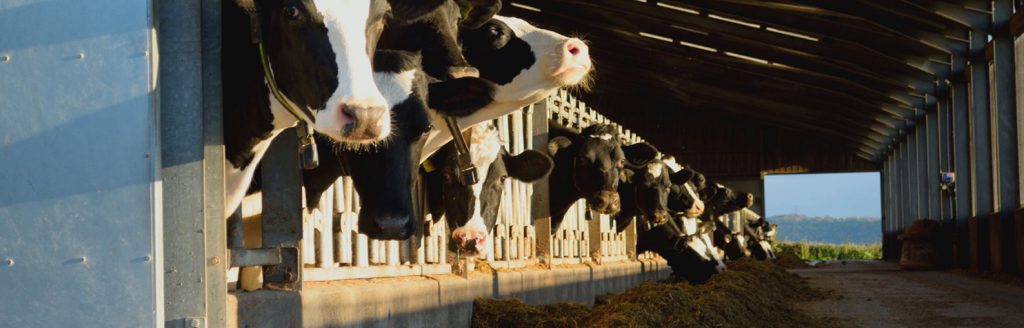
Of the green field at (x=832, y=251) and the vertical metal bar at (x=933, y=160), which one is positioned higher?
the vertical metal bar at (x=933, y=160)

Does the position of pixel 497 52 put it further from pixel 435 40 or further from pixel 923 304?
pixel 923 304

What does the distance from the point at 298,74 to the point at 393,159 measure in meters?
1.05

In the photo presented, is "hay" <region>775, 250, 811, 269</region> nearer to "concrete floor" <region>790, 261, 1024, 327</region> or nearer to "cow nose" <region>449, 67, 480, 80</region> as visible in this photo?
"concrete floor" <region>790, 261, 1024, 327</region>

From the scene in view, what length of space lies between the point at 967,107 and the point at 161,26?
22393 mm

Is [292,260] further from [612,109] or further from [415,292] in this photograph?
[612,109]

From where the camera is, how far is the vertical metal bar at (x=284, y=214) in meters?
5.39

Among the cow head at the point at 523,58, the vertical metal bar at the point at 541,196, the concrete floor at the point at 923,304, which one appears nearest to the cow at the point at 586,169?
the vertical metal bar at the point at 541,196

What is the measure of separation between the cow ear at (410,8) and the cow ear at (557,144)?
554 cm

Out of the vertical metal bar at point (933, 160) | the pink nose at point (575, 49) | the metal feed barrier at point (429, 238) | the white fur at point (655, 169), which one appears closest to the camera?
the metal feed barrier at point (429, 238)

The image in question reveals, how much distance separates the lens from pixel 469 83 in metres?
7.27

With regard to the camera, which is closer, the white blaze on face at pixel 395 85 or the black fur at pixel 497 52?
the white blaze on face at pixel 395 85

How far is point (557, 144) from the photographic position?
12.7 m

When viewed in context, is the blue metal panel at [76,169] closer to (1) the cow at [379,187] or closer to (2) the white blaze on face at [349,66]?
(2) the white blaze on face at [349,66]

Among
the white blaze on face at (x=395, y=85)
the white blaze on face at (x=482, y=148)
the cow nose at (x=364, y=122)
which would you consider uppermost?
the white blaze on face at (x=395, y=85)
